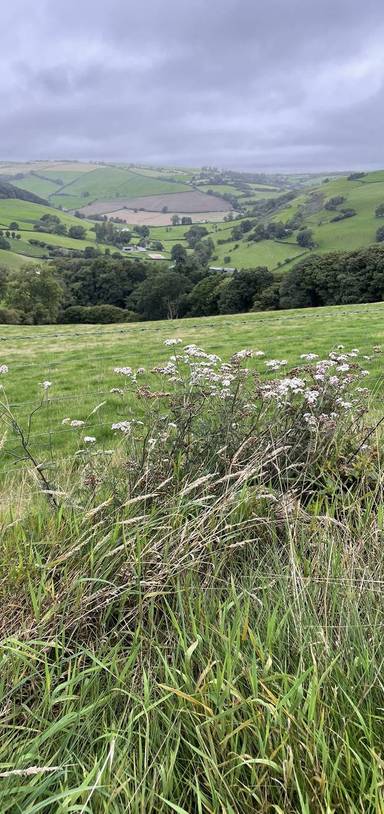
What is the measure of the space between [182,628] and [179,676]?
11.7 inches

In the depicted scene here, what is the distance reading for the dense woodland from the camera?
186ft

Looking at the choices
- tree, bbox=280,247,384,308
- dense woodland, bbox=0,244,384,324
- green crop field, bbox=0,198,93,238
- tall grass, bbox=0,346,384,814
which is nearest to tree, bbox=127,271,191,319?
dense woodland, bbox=0,244,384,324

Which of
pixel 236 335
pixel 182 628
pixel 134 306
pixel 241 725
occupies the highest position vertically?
pixel 241 725

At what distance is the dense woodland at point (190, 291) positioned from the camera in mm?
56656

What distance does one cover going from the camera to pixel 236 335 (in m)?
21.8

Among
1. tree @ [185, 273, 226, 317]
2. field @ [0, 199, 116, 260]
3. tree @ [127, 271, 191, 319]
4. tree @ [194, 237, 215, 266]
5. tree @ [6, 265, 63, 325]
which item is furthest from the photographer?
tree @ [194, 237, 215, 266]

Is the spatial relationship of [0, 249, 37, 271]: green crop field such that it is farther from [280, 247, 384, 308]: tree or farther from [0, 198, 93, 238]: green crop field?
[280, 247, 384, 308]: tree

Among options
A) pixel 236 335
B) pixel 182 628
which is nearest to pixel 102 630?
pixel 182 628

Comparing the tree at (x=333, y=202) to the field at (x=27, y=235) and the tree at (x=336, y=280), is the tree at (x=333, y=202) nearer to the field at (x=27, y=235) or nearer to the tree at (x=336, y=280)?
the field at (x=27, y=235)

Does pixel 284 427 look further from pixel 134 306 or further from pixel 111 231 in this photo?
pixel 111 231

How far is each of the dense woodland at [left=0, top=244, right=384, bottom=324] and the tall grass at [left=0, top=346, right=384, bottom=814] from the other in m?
55.8

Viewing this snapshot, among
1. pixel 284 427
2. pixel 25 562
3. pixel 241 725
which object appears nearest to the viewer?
pixel 241 725

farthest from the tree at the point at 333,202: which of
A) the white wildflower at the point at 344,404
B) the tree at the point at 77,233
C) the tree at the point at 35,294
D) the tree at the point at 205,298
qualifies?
the white wildflower at the point at 344,404

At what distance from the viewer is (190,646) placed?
85.7 inches
